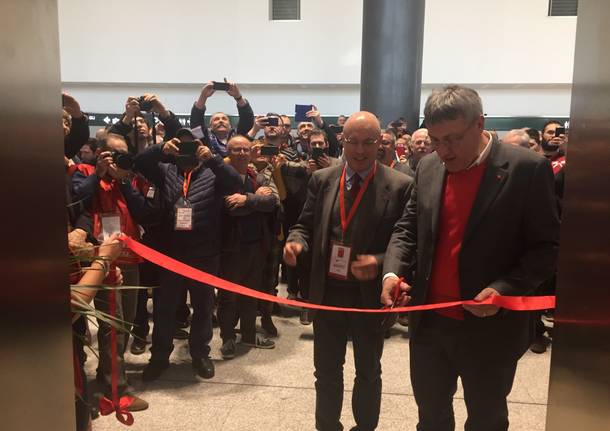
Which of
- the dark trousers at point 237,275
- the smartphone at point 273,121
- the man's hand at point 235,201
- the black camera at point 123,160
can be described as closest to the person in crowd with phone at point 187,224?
the man's hand at point 235,201

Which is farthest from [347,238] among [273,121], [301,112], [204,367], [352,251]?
[301,112]

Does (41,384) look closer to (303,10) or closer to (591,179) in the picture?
(591,179)

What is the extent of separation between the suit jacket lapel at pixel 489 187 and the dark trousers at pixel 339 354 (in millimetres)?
912

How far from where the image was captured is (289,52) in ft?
44.9

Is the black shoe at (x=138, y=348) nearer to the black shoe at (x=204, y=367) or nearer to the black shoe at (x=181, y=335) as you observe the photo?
the black shoe at (x=181, y=335)

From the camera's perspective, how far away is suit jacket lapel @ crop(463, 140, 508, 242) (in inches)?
80.0

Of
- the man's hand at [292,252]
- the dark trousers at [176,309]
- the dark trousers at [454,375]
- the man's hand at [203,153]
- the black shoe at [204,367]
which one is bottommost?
the black shoe at [204,367]

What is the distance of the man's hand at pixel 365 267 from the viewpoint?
2559mm

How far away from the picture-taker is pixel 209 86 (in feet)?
16.9

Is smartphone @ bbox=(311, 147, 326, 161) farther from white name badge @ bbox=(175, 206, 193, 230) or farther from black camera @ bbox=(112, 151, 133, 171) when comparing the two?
black camera @ bbox=(112, 151, 133, 171)

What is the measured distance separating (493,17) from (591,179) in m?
13.5

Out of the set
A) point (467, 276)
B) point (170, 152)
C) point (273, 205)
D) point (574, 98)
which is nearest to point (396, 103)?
point (273, 205)

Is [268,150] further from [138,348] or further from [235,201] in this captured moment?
[138,348]

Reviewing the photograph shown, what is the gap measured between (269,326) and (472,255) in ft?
10.2
